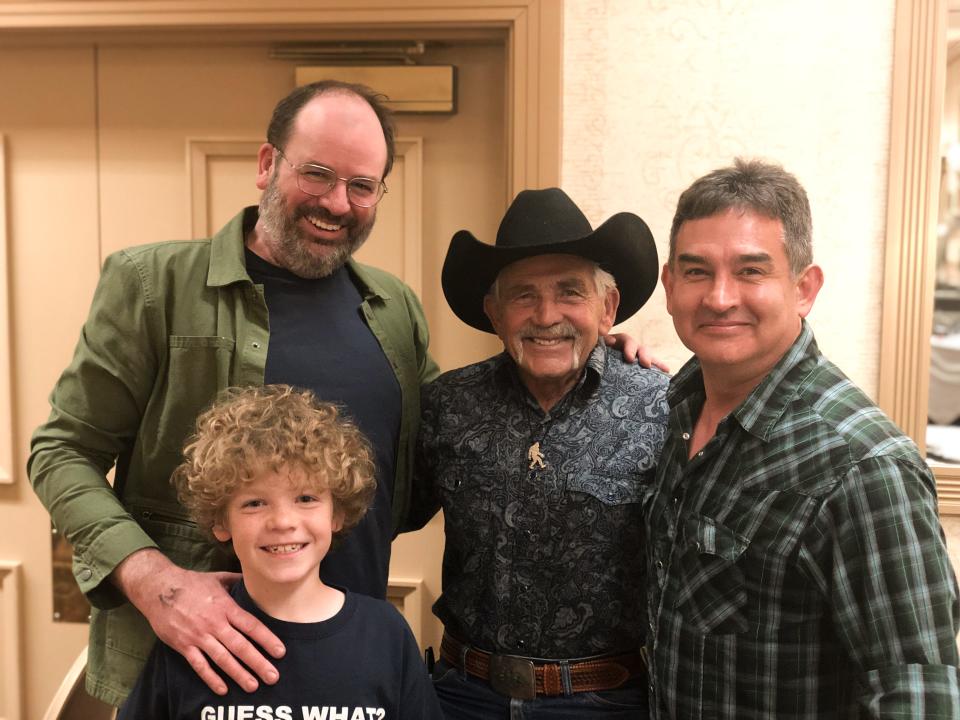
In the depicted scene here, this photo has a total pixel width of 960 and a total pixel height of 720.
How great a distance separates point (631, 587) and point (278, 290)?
860 millimetres

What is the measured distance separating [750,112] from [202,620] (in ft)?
5.33

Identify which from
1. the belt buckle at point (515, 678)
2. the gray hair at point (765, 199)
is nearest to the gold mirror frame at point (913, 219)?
the gray hair at point (765, 199)

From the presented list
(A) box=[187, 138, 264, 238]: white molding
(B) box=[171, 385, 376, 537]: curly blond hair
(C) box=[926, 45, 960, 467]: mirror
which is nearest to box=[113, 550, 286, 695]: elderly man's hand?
(B) box=[171, 385, 376, 537]: curly blond hair

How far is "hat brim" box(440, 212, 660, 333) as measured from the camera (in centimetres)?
147

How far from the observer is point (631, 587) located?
1.46m

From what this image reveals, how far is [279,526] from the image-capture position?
1129mm

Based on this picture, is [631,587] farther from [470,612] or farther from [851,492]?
[851,492]

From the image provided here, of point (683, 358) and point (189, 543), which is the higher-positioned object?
point (683, 358)

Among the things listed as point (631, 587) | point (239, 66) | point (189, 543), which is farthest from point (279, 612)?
point (239, 66)

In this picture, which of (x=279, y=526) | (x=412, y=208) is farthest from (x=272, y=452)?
(x=412, y=208)

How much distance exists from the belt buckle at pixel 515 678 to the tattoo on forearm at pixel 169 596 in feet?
1.87

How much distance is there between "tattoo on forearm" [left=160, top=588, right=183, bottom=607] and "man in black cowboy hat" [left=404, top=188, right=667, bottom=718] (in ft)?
1.71

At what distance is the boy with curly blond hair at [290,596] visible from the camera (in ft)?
3.72

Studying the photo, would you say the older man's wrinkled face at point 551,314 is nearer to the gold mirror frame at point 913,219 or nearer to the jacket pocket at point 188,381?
the jacket pocket at point 188,381
